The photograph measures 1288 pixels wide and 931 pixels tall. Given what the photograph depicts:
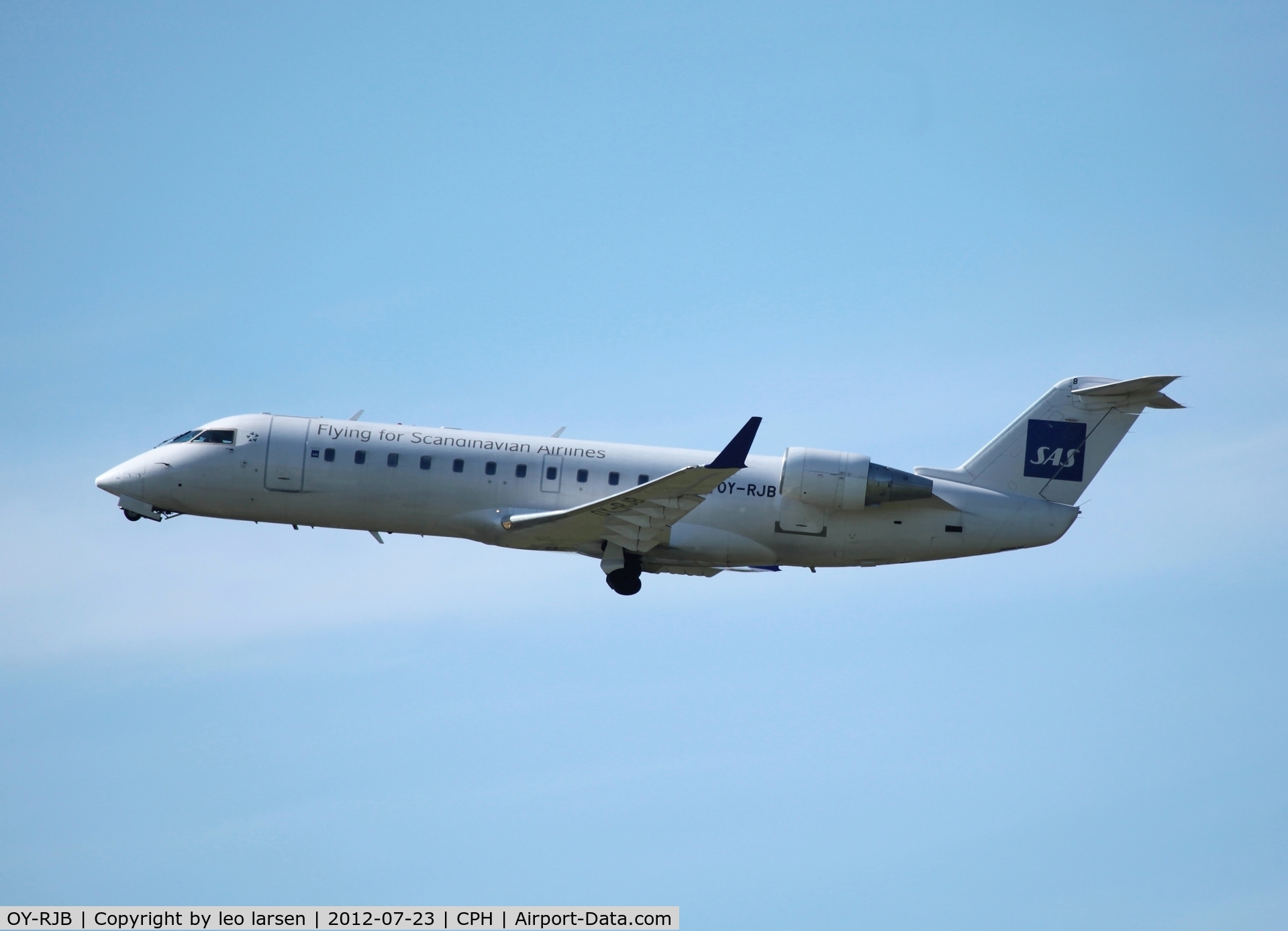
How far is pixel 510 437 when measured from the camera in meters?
31.9

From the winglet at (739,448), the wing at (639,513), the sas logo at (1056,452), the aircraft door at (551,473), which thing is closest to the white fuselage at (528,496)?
the aircraft door at (551,473)

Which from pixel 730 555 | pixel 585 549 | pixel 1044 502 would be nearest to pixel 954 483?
pixel 1044 502

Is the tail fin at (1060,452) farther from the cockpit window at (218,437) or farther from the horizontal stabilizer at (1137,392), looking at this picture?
the cockpit window at (218,437)

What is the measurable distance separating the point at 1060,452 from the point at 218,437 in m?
18.6

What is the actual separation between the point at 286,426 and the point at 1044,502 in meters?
16.7

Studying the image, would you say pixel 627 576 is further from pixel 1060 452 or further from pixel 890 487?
pixel 1060 452

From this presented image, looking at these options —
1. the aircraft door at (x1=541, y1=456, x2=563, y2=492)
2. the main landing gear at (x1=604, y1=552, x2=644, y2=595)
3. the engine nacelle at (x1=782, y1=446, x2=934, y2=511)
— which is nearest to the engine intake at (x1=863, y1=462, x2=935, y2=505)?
the engine nacelle at (x1=782, y1=446, x2=934, y2=511)

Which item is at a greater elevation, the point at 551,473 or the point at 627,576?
the point at 551,473

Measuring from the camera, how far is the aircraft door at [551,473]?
31.4 meters

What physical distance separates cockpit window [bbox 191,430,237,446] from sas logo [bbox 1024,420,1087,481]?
57.3 ft

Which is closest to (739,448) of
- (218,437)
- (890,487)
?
(890,487)

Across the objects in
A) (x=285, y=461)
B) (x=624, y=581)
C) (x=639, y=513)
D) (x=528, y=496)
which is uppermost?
(x=285, y=461)

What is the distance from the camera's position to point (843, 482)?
30781mm

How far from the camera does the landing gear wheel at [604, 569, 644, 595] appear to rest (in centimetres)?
3175
